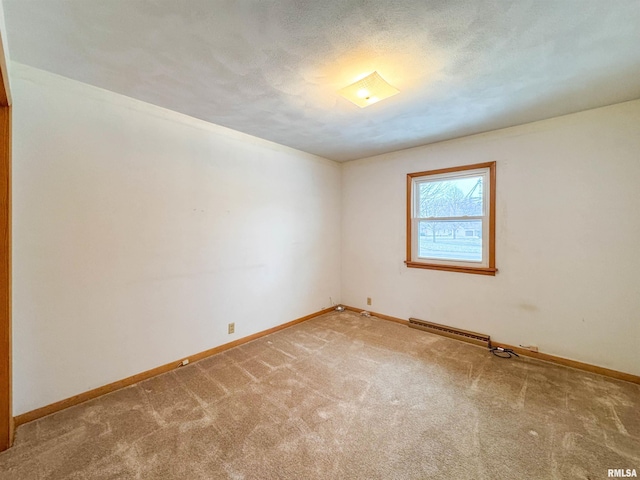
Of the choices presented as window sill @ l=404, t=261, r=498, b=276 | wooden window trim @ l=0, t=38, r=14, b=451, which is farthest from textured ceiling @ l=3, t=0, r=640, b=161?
window sill @ l=404, t=261, r=498, b=276

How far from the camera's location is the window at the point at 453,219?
123 inches

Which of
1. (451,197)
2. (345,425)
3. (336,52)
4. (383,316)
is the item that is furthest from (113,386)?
(451,197)

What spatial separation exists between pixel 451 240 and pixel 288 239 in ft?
7.17

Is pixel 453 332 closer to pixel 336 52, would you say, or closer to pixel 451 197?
pixel 451 197

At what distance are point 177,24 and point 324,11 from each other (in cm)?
81

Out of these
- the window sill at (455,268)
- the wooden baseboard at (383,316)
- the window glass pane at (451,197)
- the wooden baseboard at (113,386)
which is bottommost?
the wooden baseboard at (113,386)

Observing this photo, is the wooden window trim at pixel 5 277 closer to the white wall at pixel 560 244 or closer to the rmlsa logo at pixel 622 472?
the rmlsa logo at pixel 622 472

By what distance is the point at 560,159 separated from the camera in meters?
2.65

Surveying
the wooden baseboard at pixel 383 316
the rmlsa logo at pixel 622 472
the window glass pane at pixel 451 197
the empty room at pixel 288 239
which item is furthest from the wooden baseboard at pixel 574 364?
the window glass pane at pixel 451 197

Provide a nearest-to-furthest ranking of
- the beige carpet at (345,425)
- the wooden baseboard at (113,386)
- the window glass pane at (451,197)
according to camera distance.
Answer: the beige carpet at (345,425), the wooden baseboard at (113,386), the window glass pane at (451,197)

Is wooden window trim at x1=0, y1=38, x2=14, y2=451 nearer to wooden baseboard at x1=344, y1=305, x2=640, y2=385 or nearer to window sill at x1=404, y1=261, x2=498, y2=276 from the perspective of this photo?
window sill at x1=404, y1=261, x2=498, y2=276

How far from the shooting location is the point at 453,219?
3.39m

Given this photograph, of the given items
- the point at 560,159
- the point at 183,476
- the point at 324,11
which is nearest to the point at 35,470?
the point at 183,476

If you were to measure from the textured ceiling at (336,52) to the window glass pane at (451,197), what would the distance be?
0.91m
